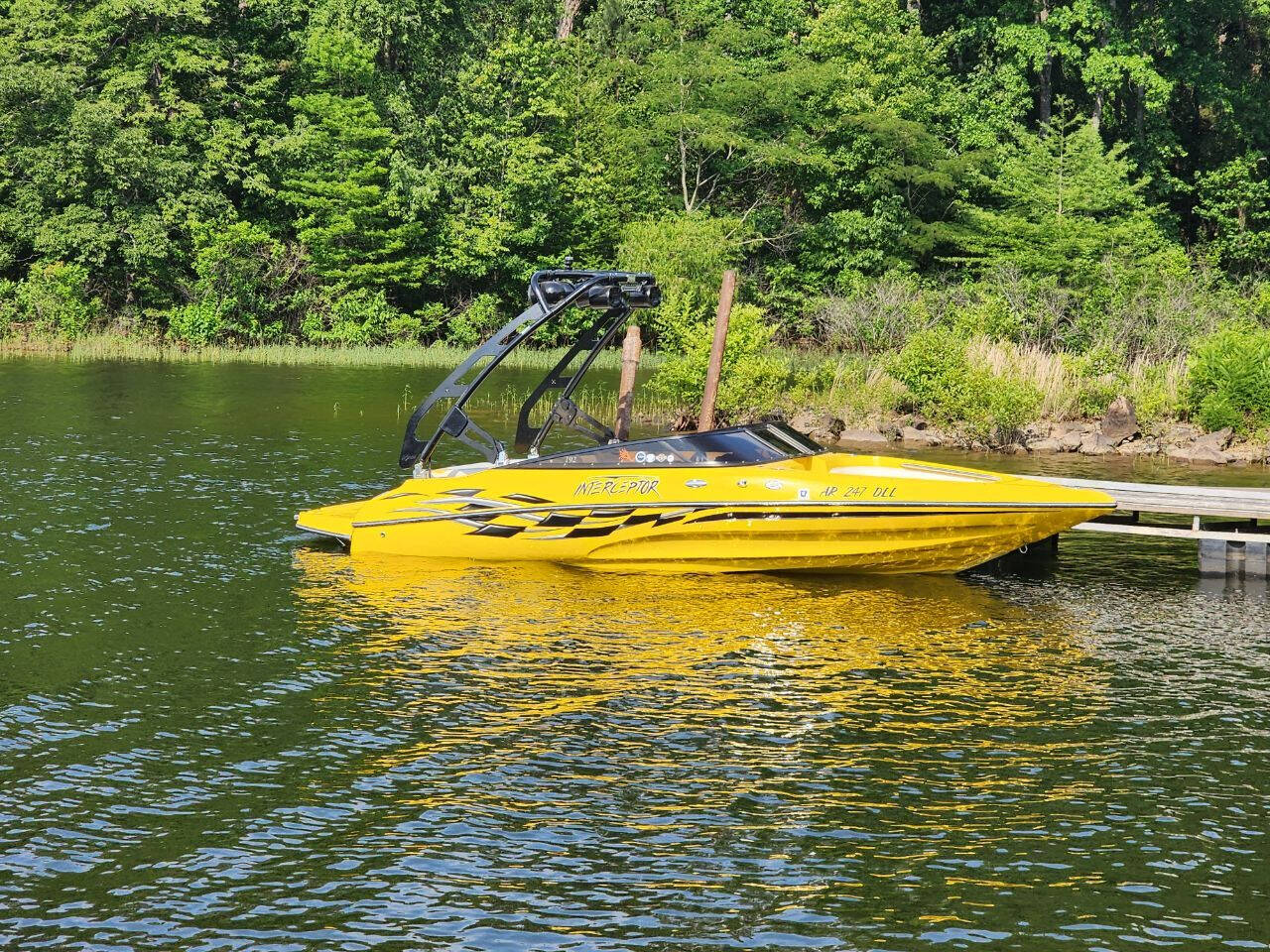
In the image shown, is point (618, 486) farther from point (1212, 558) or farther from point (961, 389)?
point (961, 389)

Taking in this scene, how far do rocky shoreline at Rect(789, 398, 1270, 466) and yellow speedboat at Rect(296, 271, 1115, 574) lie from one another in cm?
1270

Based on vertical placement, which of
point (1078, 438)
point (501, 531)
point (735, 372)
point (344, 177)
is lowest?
point (501, 531)

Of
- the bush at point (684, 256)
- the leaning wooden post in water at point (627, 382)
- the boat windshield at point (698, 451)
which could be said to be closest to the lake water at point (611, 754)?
the boat windshield at point (698, 451)

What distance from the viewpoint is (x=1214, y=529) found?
19.1 m

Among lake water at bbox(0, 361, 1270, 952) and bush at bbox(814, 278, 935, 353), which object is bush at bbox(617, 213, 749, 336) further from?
lake water at bbox(0, 361, 1270, 952)

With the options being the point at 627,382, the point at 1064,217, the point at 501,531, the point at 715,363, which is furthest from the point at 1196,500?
the point at 1064,217

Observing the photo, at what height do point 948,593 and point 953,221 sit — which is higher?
point 953,221

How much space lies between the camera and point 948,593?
687 inches

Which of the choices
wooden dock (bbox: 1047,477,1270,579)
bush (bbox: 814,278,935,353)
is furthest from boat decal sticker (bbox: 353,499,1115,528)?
bush (bbox: 814,278,935,353)

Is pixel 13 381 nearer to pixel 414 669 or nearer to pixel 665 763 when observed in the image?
pixel 414 669

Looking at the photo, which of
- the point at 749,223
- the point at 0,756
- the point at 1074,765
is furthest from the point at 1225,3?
the point at 0,756

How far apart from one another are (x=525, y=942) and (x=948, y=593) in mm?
10418

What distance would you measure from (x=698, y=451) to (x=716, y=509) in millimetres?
737

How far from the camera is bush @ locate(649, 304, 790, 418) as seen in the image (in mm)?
30906
